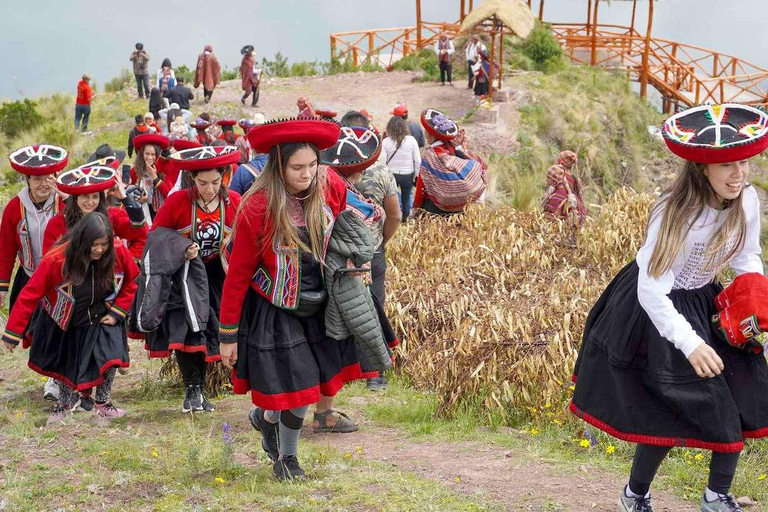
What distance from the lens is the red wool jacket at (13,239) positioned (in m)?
6.85

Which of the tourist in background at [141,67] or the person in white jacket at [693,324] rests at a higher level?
the person in white jacket at [693,324]

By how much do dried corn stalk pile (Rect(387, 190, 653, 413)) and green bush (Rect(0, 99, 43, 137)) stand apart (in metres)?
14.2

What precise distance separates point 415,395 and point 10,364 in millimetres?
3677

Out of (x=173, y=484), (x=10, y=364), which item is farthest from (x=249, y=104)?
(x=173, y=484)

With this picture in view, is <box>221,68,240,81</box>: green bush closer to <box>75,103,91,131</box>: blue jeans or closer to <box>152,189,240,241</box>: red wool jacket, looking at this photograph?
<box>75,103,91,131</box>: blue jeans

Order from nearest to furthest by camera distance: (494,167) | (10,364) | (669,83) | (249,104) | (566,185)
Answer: (10,364) → (566,185) → (494,167) → (249,104) → (669,83)

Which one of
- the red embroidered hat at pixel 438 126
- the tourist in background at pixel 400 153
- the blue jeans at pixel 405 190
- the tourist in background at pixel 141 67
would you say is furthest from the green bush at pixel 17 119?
the red embroidered hat at pixel 438 126

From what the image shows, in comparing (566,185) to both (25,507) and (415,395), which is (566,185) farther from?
(25,507)

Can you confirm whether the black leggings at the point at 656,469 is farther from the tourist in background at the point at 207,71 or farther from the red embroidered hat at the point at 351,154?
the tourist in background at the point at 207,71

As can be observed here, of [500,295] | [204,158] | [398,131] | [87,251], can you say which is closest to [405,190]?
[398,131]

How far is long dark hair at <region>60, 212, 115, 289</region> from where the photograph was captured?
20.0ft

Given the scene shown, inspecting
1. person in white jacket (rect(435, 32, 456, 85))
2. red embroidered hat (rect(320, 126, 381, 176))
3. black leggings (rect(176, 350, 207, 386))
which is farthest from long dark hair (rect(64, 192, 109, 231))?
person in white jacket (rect(435, 32, 456, 85))

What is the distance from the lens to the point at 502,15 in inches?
900

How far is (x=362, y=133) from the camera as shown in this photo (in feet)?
20.2
